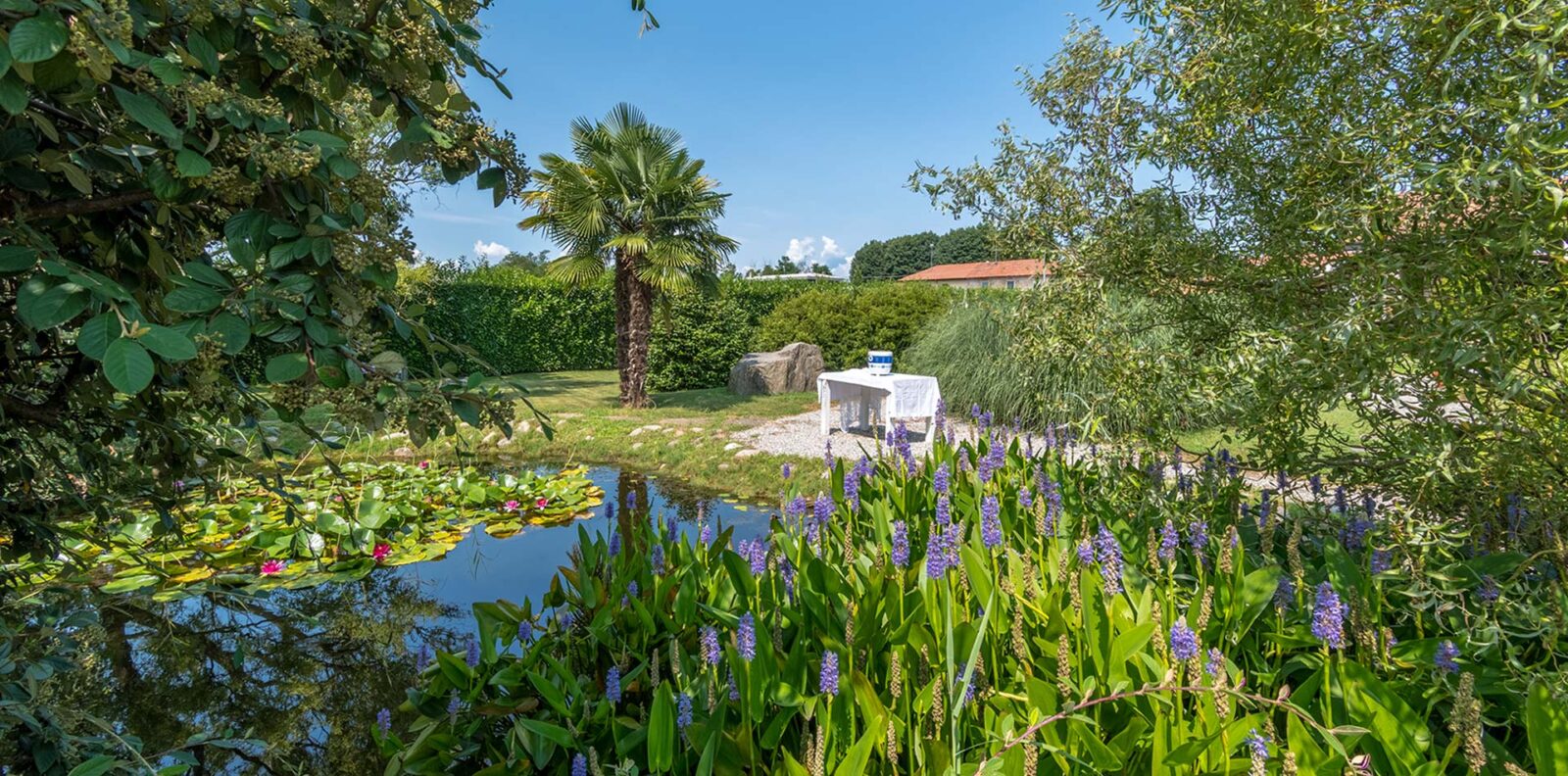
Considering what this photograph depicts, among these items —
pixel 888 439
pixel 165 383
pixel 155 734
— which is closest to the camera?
pixel 165 383

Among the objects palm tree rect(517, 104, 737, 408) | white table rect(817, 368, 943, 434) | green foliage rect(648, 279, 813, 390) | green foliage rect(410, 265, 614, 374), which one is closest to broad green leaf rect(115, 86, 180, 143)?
white table rect(817, 368, 943, 434)

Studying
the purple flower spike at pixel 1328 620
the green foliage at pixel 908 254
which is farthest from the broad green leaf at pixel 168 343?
the green foliage at pixel 908 254

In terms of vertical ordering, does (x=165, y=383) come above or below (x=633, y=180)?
below

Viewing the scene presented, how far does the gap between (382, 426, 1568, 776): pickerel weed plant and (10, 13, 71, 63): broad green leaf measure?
128cm

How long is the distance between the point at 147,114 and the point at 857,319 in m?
14.8

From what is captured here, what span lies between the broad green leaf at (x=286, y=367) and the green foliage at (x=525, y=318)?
1528cm

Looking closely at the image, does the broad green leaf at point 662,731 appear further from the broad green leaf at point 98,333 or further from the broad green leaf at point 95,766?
the broad green leaf at point 98,333

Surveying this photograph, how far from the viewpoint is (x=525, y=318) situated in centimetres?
1655

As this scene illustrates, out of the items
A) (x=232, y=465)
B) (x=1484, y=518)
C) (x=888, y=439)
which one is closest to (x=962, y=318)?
(x=888, y=439)

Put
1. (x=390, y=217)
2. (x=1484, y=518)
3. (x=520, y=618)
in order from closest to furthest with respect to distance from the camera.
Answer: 1. (x=390, y=217)
2. (x=1484, y=518)
3. (x=520, y=618)

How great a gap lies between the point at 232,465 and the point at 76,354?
355mm

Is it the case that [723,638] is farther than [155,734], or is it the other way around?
[155,734]

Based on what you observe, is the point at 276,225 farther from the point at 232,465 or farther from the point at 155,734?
the point at 155,734

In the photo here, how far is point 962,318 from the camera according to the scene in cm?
1045
